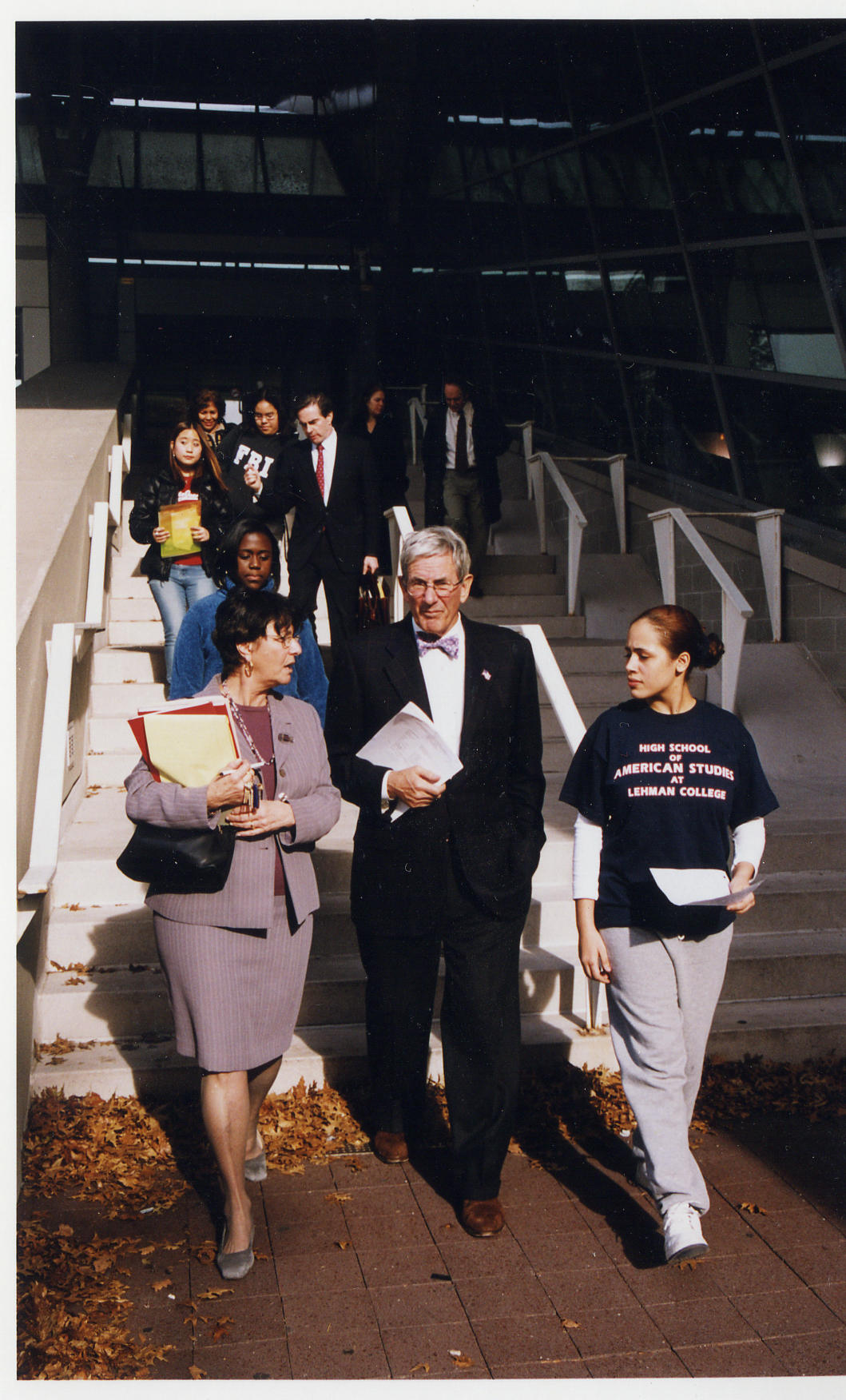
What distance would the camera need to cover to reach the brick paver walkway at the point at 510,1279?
2.93 meters

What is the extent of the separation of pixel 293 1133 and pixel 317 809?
4.25ft

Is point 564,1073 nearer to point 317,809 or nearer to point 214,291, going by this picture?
point 317,809

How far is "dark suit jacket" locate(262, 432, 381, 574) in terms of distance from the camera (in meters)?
6.28

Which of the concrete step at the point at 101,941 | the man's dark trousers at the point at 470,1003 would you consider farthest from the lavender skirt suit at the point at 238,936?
the concrete step at the point at 101,941

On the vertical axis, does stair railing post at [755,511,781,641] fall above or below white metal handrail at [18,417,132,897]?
above

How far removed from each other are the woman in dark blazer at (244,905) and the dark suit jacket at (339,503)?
9.16 ft

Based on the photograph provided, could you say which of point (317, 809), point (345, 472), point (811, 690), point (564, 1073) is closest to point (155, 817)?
point (317, 809)

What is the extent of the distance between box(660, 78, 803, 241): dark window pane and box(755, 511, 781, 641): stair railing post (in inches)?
82.9

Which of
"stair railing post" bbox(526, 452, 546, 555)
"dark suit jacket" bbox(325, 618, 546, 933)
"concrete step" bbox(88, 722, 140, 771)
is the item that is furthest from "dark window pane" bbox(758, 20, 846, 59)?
"dark suit jacket" bbox(325, 618, 546, 933)

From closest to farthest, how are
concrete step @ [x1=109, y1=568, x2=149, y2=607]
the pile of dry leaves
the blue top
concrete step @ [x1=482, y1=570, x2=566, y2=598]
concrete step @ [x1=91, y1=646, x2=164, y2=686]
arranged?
the pile of dry leaves < the blue top < concrete step @ [x1=91, y1=646, x2=164, y2=686] < concrete step @ [x1=109, y1=568, x2=149, y2=607] < concrete step @ [x1=482, y1=570, x2=566, y2=598]

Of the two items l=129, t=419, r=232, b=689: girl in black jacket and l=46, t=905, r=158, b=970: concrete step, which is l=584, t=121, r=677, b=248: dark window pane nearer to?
l=129, t=419, r=232, b=689: girl in black jacket

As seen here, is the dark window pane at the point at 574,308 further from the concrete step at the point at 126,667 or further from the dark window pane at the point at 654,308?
the concrete step at the point at 126,667

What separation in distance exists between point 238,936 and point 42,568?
1958mm
